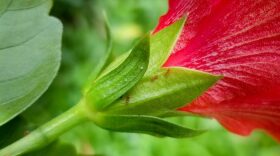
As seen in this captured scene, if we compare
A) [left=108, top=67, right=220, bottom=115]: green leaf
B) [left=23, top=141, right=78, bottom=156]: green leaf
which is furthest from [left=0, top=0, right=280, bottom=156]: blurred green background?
[left=108, top=67, right=220, bottom=115]: green leaf

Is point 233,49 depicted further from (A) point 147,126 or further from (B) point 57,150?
(B) point 57,150

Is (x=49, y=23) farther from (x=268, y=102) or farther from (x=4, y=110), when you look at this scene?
(x=268, y=102)

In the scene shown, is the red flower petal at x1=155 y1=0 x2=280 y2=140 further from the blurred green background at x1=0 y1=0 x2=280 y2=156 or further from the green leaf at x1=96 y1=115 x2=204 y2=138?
the blurred green background at x1=0 y1=0 x2=280 y2=156

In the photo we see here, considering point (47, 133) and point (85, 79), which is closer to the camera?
point (47, 133)

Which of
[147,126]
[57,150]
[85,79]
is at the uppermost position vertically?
[147,126]

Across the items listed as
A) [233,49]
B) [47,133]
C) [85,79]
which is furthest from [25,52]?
[85,79]

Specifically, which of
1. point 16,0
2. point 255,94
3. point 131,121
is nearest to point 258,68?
point 255,94
